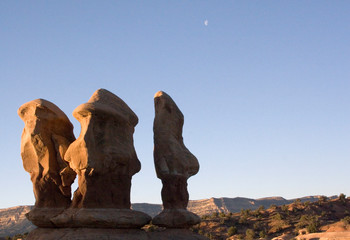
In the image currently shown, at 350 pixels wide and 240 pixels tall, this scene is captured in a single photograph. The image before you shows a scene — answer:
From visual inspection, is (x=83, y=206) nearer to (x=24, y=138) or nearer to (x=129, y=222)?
(x=129, y=222)

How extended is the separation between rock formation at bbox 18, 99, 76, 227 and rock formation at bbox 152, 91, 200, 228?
237cm

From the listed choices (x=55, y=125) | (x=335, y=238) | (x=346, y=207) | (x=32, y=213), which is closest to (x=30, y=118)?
(x=55, y=125)

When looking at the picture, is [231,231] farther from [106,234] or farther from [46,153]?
[106,234]

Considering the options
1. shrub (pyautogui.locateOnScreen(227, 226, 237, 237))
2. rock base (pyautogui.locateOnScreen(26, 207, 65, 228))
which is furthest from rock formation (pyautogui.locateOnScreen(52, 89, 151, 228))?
shrub (pyautogui.locateOnScreen(227, 226, 237, 237))

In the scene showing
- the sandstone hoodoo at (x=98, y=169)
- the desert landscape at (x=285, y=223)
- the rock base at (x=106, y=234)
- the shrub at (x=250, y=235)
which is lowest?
the shrub at (x=250, y=235)

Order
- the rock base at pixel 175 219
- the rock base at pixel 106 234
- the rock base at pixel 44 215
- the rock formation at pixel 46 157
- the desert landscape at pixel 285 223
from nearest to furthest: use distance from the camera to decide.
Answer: the rock base at pixel 106 234
the rock base at pixel 44 215
the rock formation at pixel 46 157
the rock base at pixel 175 219
the desert landscape at pixel 285 223

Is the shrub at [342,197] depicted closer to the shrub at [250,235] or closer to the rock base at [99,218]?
the shrub at [250,235]

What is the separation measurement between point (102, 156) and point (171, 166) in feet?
6.95

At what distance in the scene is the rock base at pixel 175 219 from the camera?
1080cm

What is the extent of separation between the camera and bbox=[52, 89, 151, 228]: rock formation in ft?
31.7

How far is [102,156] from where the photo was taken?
32.3 feet

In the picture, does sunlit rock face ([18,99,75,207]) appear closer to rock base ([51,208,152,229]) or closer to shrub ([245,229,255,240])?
rock base ([51,208,152,229])

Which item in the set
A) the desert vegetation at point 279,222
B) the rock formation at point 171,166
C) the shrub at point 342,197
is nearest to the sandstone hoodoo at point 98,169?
the rock formation at point 171,166

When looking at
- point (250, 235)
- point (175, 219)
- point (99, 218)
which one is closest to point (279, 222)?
point (250, 235)
